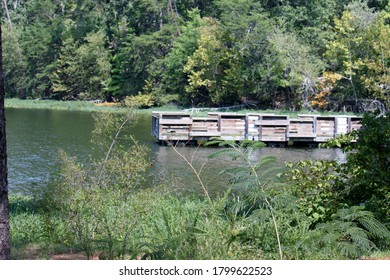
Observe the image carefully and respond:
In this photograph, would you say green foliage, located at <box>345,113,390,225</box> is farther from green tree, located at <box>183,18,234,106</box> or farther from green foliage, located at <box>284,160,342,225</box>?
green tree, located at <box>183,18,234,106</box>

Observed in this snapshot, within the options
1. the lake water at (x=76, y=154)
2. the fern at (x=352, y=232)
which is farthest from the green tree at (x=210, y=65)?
the fern at (x=352, y=232)

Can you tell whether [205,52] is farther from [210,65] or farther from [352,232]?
[352,232]

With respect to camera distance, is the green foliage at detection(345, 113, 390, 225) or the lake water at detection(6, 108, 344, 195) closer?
the green foliage at detection(345, 113, 390, 225)

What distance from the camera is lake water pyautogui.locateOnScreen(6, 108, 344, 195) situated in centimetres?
1644

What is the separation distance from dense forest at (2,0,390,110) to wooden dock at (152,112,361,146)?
16.0ft

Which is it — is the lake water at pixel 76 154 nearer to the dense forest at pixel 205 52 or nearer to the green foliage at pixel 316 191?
the green foliage at pixel 316 191

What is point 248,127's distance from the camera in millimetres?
26828

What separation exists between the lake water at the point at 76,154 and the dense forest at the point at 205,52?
4.69 m

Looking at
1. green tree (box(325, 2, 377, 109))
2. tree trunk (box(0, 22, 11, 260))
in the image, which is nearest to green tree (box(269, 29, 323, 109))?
green tree (box(325, 2, 377, 109))

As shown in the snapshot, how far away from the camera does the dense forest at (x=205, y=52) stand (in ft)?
129

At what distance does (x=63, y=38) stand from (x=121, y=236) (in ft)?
170

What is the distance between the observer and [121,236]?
780 cm

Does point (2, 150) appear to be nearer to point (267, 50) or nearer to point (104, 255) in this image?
point (104, 255)

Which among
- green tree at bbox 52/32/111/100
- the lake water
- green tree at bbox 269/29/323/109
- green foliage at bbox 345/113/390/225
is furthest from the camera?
green tree at bbox 52/32/111/100
